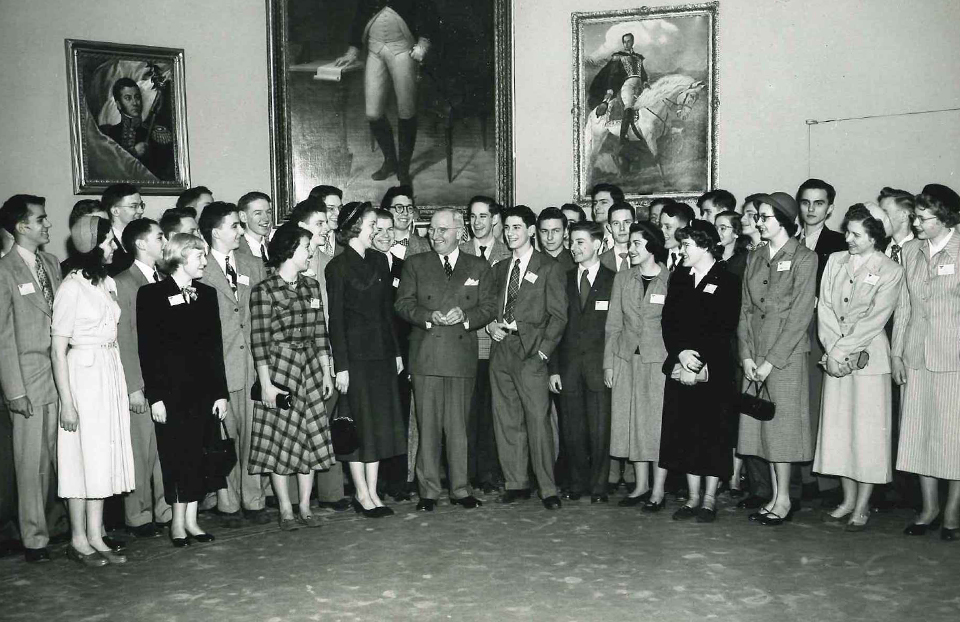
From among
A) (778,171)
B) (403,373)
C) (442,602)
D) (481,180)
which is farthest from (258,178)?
(442,602)

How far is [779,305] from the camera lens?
5.30 meters

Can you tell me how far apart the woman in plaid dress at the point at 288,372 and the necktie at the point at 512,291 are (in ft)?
3.97

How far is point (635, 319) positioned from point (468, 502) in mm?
1489

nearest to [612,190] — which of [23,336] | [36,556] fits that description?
[23,336]

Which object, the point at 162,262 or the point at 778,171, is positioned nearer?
the point at 162,262

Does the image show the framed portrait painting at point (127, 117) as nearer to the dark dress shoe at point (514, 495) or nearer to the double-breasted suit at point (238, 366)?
the double-breasted suit at point (238, 366)

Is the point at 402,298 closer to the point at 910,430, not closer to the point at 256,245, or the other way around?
the point at 256,245

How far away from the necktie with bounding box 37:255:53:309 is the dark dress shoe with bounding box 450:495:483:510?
256cm

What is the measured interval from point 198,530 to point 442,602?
1.74m

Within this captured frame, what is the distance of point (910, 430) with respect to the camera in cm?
504

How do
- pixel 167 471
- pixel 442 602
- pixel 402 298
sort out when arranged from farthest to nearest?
1. pixel 402 298
2. pixel 167 471
3. pixel 442 602

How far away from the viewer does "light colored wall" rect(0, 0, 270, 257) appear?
22.9 ft

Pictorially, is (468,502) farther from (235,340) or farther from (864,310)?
(864,310)

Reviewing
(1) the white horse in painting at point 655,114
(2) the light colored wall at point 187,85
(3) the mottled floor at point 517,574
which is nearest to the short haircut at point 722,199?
(1) the white horse in painting at point 655,114
